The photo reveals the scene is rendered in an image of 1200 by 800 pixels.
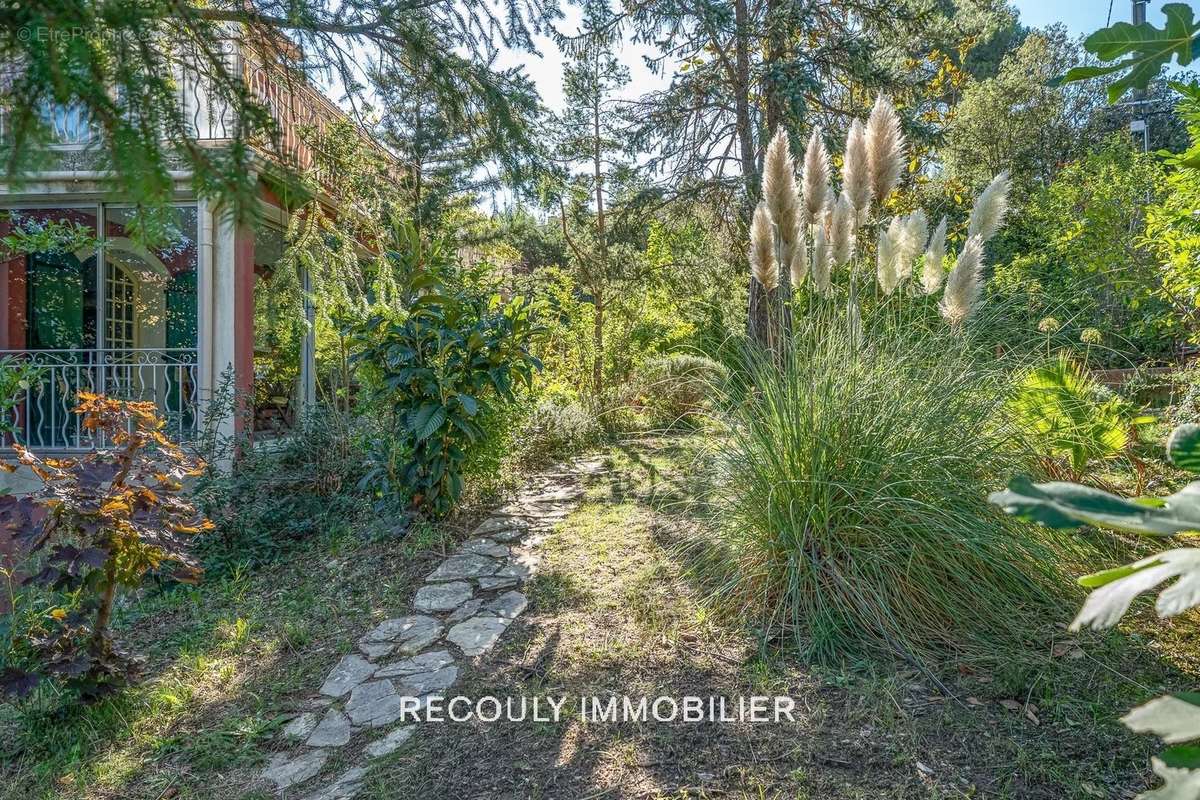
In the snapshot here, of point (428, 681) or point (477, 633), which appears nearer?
point (428, 681)

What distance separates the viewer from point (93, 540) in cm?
233

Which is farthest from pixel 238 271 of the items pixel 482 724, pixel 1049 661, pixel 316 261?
pixel 1049 661

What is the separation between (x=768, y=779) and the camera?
67.9 inches

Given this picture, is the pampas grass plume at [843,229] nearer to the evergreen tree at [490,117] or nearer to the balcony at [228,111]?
the evergreen tree at [490,117]

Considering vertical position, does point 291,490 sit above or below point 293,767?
above

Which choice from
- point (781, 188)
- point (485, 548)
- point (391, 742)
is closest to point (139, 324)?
point (485, 548)

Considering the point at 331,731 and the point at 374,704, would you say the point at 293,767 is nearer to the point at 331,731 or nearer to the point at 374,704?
the point at 331,731

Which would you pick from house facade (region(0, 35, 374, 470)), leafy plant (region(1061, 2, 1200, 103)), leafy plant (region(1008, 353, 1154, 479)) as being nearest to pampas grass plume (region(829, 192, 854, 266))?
leafy plant (region(1008, 353, 1154, 479))

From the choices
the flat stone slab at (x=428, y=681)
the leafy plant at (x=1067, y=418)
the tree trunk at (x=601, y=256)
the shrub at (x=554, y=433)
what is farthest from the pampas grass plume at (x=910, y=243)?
the tree trunk at (x=601, y=256)

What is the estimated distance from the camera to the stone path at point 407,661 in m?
1.99

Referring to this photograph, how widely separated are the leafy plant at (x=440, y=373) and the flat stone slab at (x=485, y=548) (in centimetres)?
34

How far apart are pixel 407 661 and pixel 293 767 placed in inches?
24.4

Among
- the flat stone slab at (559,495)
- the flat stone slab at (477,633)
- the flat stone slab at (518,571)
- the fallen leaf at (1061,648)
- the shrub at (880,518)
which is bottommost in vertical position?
the flat stone slab at (477,633)

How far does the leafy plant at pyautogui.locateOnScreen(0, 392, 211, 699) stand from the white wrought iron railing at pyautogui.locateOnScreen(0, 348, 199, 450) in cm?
356
